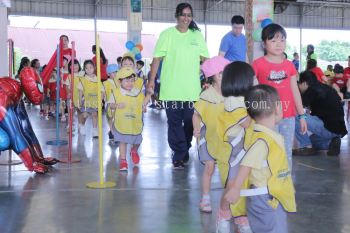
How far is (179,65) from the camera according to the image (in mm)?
4684

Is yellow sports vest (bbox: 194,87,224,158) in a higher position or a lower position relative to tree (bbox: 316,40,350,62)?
lower

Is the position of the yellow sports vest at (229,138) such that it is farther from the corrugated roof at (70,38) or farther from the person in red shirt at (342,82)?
the corrugated roof at (70,38)

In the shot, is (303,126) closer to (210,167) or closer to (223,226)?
(210,167)

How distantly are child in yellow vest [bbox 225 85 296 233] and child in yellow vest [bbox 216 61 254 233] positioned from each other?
0.46 meters

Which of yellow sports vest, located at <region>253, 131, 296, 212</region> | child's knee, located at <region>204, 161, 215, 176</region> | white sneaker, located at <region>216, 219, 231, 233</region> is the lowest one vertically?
white sneaker, located at <region>216, 219, 231, 233</region>

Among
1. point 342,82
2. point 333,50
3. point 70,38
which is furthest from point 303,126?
point 333,50

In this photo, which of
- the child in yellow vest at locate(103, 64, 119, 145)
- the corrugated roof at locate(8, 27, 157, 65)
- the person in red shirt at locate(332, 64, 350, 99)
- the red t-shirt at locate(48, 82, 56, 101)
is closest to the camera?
the child in yellow vest at locate(103, 64, 119, 145)

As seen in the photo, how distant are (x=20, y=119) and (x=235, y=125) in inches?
94.8

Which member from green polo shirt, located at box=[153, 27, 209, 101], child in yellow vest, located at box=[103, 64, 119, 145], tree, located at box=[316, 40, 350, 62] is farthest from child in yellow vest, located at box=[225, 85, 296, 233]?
tree, located at box=[316, 40, 350, 62]

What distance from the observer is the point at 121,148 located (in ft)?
16.5

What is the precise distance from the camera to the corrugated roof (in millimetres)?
22578

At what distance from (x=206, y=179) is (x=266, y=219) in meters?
1.11

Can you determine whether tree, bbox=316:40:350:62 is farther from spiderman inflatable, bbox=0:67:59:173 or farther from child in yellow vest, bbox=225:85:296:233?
child in yellow vest, bbox=225:85:296:233

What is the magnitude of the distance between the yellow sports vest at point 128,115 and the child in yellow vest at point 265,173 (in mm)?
2856
